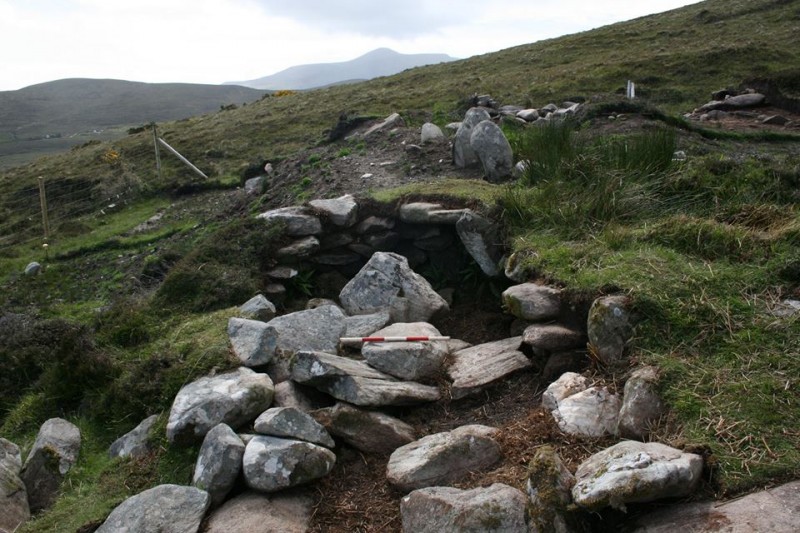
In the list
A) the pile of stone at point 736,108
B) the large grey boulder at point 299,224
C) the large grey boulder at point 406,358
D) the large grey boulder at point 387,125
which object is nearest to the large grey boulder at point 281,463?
the large grey boulder at point 406,358

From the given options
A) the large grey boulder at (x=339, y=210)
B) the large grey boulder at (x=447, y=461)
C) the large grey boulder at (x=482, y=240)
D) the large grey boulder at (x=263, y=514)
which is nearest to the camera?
the large grey boulder at (x=263, y=514)

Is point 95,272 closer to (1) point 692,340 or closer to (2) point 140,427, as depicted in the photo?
(2) point 140,427

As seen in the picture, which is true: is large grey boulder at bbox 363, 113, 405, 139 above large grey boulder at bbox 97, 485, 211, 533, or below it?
above

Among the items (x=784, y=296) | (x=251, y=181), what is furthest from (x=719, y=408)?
(x=251, y=181)

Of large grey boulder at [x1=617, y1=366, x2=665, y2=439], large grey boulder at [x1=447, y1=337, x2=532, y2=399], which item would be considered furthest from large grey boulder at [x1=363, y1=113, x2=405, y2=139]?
large grey boulder at [x1=617, y1=366, x2=665, y2=439]

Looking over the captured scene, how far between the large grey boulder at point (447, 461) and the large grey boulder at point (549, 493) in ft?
2.84

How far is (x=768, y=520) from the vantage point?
3.64 m

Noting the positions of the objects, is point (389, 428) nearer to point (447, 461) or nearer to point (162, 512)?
point (447, 461)

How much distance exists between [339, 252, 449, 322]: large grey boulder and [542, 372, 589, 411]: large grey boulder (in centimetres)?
287

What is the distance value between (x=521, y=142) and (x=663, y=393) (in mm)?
7339

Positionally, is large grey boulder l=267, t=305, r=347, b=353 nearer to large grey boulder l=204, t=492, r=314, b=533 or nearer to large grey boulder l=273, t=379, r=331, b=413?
large grey boulder l=273, t=379, r=331, b=413

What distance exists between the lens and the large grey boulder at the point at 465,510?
443 cm

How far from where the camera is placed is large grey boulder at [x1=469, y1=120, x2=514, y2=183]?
36.7 feet

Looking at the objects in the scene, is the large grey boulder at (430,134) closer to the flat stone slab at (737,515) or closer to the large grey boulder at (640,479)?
the large grey boulder at (640,479)
